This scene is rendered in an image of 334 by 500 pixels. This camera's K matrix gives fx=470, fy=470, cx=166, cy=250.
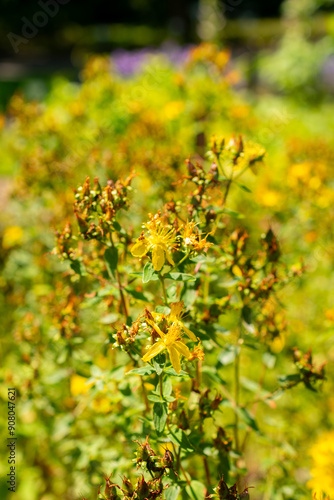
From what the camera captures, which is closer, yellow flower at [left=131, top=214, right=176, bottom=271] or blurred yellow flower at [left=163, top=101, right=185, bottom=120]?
yellow flower at [left=131, top=214, right=176, bottom=271]

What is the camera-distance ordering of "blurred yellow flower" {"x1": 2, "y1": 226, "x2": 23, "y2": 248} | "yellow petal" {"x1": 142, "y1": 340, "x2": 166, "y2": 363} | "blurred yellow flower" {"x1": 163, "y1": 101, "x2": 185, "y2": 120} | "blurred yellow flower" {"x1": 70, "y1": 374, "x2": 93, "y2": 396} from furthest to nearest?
1. "blurred yellow flower" {"x1": 163, "y1": 101, "x2": 185, "y2": 120}
2. "blurred yellow flower" {"x1": 2, "y1": 226, "x2": 23, "y2": 248}
3. "blurred yellow flower" {"x1": 70, "y1": 374, "x2": 93, "y2": 396}
4. "yellow petal" {"x1": 142, "y1": 340, "x2": 166, "y2": 363}

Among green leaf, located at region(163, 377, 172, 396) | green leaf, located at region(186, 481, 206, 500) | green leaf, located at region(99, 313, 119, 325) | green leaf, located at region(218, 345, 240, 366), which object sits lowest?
green leaf, located at region(186, 481, 206, 500)

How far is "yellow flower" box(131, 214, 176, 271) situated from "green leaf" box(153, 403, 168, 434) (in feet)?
0.96

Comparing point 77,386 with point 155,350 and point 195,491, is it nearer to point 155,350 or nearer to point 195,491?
point 195,491

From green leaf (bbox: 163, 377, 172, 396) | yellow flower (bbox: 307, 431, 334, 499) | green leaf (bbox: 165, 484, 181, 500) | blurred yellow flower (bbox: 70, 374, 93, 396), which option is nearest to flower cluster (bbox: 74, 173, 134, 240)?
green leaf (bbox: 163, 377, 172, 396)

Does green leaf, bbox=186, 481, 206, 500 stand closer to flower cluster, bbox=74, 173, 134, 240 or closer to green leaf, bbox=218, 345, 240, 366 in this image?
green leaf, bbox=218, 345, 240, 366

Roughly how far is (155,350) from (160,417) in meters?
0.16

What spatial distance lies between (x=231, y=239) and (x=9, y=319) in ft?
4.50

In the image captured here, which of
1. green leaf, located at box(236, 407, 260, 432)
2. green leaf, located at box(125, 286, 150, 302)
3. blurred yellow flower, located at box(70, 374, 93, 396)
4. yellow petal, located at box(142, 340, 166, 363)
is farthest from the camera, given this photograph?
blurred yellow flower, located at box(70, 374, 93, 396)

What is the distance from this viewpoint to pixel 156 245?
101 cm

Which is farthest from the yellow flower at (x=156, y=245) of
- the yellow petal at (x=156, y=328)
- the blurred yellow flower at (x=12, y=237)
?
the blurred yellow flower at (x=12, y=237)

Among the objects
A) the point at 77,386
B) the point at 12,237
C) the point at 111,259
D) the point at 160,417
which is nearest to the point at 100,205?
the point at 111,259

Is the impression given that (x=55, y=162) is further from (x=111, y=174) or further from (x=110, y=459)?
(x=110, y=459)

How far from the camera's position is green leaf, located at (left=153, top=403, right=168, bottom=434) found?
98 centimetres
